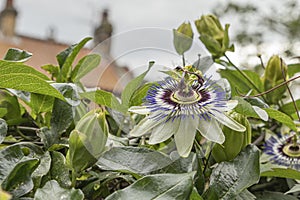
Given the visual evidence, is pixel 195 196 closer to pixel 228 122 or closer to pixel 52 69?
pixel 228 122

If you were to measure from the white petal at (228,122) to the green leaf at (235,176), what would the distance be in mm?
22

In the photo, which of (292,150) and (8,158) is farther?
(292,150)

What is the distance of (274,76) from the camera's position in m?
0.50

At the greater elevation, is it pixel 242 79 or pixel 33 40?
pixel 242 79

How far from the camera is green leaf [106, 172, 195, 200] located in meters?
0.24

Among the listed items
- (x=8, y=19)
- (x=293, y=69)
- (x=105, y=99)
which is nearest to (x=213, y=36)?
(x=293, y=69)

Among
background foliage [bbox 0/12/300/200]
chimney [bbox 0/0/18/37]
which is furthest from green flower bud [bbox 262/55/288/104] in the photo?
chimney [bbox 0/0/18/37]

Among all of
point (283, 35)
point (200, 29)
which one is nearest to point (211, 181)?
point (200, 29)

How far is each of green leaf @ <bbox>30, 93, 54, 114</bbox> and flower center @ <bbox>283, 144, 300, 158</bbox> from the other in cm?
22

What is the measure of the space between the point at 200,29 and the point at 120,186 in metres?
0.25

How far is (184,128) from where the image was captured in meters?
0.30

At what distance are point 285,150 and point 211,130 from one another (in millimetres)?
165

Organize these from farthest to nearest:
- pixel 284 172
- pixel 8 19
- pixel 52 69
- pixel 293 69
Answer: pixel 8 19
pixel 293 69
pixel 52 69
pixel 284 172

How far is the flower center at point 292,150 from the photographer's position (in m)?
0.43
